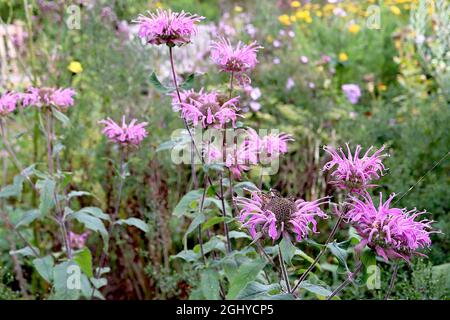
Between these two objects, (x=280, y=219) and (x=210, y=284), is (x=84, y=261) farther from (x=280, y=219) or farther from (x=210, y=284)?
(x=280, y=219)

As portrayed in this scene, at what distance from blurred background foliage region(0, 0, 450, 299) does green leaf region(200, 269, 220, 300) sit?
14.2 inches

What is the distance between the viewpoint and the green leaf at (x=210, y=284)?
1612 mm

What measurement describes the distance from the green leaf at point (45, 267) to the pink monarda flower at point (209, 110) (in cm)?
68

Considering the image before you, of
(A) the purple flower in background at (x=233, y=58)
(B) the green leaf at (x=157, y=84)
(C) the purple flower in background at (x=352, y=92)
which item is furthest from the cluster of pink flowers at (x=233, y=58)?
(C) the purple flower in background at (x=352, y=92)

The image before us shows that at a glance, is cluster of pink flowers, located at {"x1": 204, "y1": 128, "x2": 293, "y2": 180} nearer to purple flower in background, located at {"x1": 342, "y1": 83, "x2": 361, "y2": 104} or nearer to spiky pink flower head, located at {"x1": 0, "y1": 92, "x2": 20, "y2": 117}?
spiky pink flower head, located at {"x1": 0, "y1": 92, "x2": 20, "y2": 117}

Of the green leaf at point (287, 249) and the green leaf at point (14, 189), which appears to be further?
the green leaf at point (14, 189)

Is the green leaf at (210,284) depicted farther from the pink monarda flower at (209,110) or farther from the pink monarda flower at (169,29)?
the pink monarda flower at (169,29)

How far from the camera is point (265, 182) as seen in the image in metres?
2.72

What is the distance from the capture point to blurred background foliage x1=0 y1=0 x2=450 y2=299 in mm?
2324

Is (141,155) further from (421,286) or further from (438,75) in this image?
(438,75)
